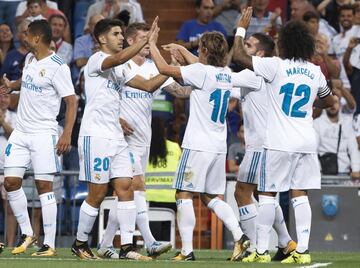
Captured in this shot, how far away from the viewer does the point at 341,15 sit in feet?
81.5

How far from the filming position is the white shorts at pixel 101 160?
1549 cm

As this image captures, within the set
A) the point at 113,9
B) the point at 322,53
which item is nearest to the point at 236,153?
the point at 322,53

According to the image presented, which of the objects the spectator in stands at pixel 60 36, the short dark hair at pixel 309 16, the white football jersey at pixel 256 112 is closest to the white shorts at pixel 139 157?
the white football jersey at pixel 256 112

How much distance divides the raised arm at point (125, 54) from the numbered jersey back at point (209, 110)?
91cm

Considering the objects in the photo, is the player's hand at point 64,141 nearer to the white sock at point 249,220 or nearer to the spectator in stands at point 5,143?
the white sock at point 249,220

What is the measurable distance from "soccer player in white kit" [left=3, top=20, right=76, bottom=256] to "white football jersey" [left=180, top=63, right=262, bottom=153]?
138 centimetres

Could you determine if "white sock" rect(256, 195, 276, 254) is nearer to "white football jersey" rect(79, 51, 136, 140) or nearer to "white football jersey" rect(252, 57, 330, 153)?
"white football jersey" rect(252, 57, 330, 153)

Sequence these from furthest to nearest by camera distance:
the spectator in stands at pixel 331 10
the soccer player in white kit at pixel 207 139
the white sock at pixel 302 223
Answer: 1. the spectator in stands at pixel 331 10
2. the soccer player in white kit at pixel 207 139
3. the white sock at pixel 302 223

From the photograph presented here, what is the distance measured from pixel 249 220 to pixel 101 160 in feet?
7.31

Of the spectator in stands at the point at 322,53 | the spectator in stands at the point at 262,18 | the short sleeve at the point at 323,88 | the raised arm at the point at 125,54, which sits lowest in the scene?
the short sleeve at the point at 323,88

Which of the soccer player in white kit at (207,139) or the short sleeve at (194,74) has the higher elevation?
the short sleeve at (194,74)

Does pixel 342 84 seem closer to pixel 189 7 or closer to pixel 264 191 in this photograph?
pixel 189 7

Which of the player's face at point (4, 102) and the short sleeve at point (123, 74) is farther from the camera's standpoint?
the player's face at point (4, 102)

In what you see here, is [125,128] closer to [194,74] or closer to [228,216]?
[194,74]
